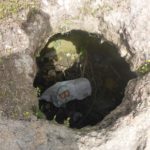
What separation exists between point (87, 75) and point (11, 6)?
6.54 ft

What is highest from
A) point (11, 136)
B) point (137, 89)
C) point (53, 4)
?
point (53, 4)

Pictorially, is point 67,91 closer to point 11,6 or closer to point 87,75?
point 87,75

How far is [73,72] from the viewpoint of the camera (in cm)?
711

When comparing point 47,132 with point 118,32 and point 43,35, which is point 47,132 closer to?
point 43,35

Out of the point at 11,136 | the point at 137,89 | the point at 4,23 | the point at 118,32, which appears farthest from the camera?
the point at 118,32

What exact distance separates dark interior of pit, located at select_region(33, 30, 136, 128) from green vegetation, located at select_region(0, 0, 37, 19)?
974 millimetres

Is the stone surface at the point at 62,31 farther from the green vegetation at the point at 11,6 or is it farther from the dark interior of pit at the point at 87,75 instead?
the dark interior of pit at the point at 87,75

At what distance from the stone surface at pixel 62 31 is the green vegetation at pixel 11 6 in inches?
4.1

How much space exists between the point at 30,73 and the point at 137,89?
1465 millimetres

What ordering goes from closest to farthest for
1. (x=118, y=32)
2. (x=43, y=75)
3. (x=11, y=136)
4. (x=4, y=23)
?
(x=11, y=136)
(x=4, y=23)
(x=118, y=32)
(x=43, y=75)

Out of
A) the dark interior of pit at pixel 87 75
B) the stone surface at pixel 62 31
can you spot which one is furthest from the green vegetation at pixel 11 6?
the dark interior of pit at pixel 87 75

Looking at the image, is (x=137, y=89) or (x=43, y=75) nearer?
(x=137, y=89)

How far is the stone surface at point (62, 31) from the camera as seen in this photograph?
4824 millimetres

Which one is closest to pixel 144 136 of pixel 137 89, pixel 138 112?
pixel 138 112
